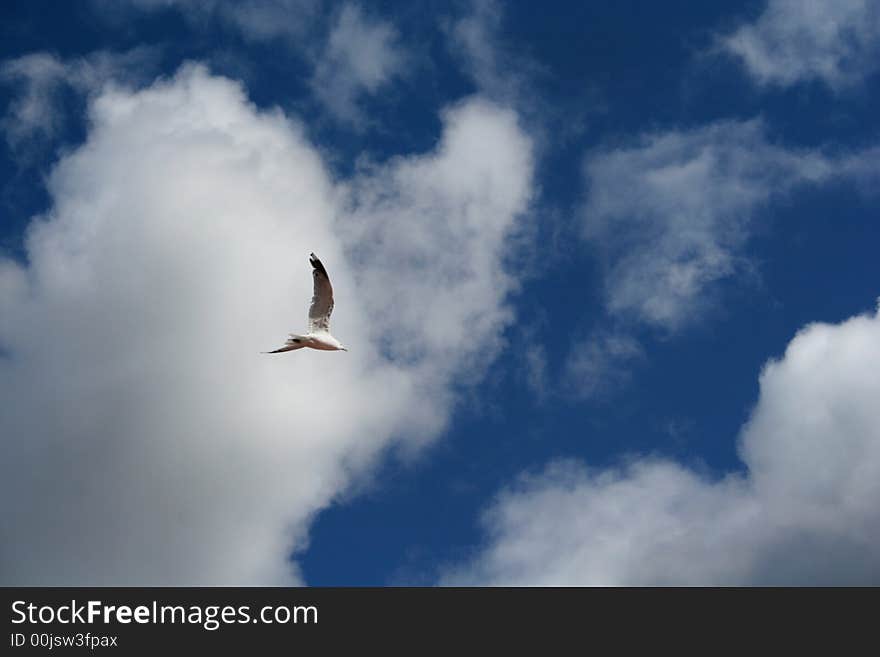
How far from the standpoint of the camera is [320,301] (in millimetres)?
98688

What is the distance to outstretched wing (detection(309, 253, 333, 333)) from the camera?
97312mm

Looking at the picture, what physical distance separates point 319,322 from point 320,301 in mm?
2713

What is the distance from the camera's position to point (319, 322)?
99.4 m

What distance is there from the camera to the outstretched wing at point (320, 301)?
3831 inches

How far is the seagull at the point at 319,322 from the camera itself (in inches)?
3856

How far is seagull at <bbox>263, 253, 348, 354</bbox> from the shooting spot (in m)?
97.9
